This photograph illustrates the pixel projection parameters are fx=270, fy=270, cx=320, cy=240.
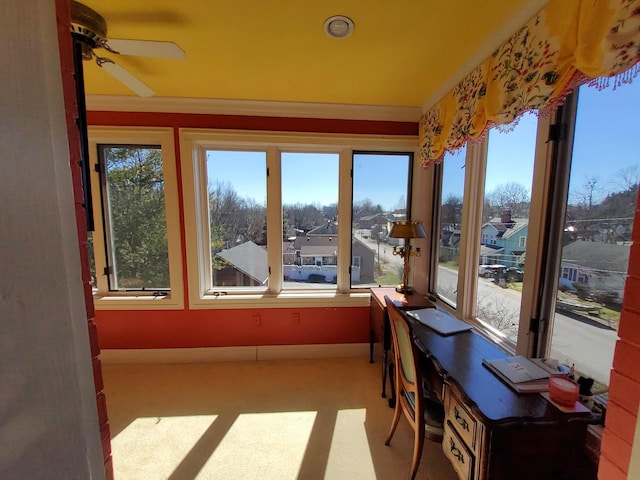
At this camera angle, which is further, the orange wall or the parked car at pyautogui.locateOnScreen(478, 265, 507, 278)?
the orange wall

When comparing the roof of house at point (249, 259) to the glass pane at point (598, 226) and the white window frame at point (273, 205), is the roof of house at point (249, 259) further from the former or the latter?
the glass pane at point (598, 226)

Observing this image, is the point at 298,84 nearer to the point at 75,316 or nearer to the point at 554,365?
the point at 75,316

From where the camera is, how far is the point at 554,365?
1278 mm

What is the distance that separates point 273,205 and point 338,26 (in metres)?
1.55

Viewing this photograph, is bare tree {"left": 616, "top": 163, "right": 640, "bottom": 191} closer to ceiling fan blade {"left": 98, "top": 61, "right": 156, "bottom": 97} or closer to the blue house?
the blue house

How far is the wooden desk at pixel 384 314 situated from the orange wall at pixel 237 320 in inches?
7.4

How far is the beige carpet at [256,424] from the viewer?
1586mm

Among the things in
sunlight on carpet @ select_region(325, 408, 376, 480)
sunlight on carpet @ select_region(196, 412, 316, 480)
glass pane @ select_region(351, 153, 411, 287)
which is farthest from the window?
sunlight on carpet @ select_region(196, 412, 316, 480)

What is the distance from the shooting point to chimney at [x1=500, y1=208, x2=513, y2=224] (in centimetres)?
169

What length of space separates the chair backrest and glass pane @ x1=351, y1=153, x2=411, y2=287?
1.28m

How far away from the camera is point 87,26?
1.37 m

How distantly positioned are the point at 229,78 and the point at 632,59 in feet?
6.94

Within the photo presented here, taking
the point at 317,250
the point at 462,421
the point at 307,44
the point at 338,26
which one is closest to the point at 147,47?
the point at 307,44

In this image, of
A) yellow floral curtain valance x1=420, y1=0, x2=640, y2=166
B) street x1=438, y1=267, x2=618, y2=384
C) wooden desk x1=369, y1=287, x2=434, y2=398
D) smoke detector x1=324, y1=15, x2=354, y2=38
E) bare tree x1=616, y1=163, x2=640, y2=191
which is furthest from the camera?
wooden desk x1=369, y1=287, x2=434, y2=398
